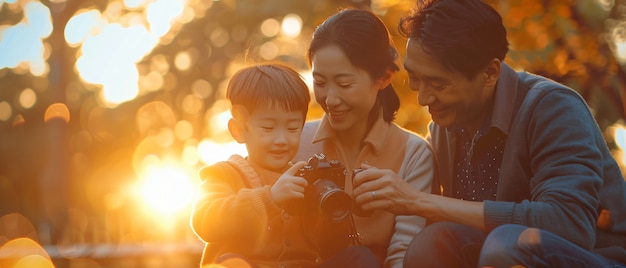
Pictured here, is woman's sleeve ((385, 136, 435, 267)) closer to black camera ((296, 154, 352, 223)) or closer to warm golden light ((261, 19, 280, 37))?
black camera ((296, 154, 352, 223))

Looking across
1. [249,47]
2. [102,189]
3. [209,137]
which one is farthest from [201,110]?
[249,47]

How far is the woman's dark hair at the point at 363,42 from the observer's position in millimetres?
3266

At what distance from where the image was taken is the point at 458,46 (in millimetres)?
2918

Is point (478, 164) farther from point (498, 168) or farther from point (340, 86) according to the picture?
point (340, 86)

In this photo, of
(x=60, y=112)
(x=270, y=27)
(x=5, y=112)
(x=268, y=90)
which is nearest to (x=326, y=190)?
(x=268, y=90)

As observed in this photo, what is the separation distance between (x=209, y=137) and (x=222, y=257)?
14.0 metres

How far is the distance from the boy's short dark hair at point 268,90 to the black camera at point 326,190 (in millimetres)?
306

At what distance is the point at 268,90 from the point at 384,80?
0.58 m

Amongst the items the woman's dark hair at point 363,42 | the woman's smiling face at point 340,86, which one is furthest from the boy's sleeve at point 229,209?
the woman's dark hair at point 363,42

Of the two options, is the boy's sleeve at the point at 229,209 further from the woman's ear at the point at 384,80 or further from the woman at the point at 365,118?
the woman's ear at the point at 384,80

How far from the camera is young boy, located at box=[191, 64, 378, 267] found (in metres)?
2.83

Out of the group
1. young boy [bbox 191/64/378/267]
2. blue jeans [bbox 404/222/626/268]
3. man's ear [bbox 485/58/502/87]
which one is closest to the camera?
blue jeans [bbox 404/222/626/268]

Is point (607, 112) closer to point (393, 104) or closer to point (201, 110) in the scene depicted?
point (393, 104)

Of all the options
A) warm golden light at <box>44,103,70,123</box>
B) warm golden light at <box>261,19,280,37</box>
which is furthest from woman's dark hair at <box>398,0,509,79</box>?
warm golden light at <box>44,103,70,123</box>
